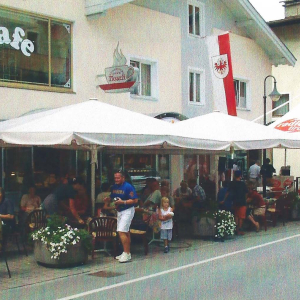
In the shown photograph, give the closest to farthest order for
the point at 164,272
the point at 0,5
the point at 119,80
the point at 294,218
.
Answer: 1. the point at 164,272
2. the point at 0,5
3. the point at 119,80
4. the point at 294,218

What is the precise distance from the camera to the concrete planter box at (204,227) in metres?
12.9

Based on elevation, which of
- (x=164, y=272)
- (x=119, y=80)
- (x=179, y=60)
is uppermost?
(x=179, y=60)

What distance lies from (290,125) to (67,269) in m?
10.2

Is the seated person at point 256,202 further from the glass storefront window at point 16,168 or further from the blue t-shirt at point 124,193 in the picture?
the glass storefront window at point 16,168

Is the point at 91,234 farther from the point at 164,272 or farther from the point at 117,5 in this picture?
the point at 117,5

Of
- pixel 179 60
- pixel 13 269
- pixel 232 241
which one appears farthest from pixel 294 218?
pixel 13 269

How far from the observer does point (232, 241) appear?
1295cm

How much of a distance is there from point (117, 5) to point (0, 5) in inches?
134

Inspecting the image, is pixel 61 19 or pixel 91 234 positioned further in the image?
pixel 61 19

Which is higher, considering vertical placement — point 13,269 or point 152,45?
point 152,45

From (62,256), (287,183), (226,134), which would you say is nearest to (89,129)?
(62,256)

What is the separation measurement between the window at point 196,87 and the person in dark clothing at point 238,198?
6696 millimetres

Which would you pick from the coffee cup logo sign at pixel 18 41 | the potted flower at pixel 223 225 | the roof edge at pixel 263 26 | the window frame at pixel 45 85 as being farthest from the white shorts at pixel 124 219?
the roof edge at pixel 263 26

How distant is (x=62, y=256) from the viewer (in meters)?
9.69
